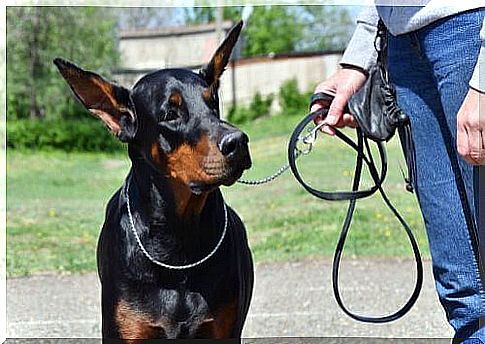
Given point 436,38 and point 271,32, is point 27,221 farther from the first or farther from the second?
point 436,38

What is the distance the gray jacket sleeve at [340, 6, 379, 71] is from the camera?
2854 mm

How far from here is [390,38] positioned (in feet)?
8.75

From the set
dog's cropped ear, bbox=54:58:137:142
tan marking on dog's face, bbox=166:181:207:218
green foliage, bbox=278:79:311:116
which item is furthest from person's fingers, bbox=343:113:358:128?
green foliage, bbox=278:79:311:116

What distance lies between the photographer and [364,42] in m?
2.88

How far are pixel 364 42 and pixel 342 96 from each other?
0.59 feet

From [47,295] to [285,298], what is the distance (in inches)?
63.1

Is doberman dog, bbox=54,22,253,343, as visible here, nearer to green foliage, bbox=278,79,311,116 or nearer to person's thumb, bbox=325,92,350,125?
person's thumb, bbox=325,92,350,125

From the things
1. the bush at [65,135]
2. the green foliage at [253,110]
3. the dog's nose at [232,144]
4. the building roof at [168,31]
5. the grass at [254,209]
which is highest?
the dog's nose at [232,144]

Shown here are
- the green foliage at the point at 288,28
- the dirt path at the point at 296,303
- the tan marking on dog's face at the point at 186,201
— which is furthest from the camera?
the green foliage at the point at 288,28

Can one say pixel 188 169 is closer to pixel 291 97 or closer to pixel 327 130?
pixel 327 130

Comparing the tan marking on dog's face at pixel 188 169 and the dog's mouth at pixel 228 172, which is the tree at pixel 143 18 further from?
the dog's mouth at pixel 228 172

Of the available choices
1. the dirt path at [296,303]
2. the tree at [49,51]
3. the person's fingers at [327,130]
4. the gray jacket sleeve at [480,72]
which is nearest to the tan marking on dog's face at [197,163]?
the person's fingers at [327,130]

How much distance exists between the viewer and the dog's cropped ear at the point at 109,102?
2924 mm

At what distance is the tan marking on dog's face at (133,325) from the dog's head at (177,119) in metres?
0.44
